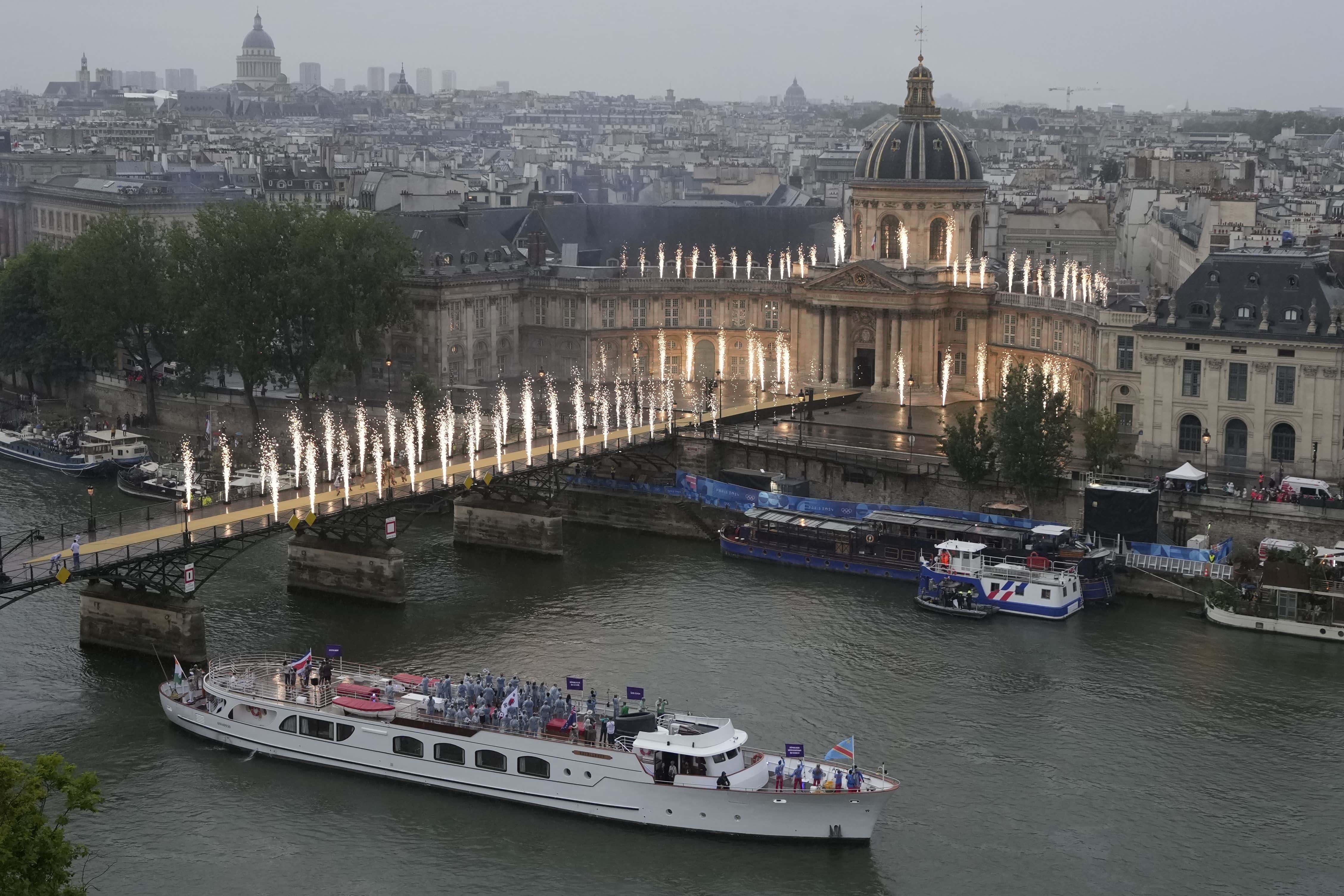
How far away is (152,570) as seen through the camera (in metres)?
65.4

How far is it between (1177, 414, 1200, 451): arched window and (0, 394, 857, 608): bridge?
65.7 ft

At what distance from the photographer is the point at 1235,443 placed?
81188 millimetres

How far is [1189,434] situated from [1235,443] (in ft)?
6.08

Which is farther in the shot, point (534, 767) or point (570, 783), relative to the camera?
point (534, 767)

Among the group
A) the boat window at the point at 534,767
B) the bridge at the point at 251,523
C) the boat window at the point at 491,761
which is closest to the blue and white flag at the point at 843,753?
the boat window at the point at 534,767

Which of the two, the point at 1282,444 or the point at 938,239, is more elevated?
the point at 938,239

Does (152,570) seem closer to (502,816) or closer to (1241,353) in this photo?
(502,816)

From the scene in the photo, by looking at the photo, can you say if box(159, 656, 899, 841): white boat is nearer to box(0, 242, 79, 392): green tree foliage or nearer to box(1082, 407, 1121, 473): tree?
box(1082, 407, 1121, 473): tree

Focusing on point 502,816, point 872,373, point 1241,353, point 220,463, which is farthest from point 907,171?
point 502,816

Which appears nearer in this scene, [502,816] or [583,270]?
[502,816]

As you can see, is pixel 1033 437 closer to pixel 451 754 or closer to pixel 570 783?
pixel 570 783

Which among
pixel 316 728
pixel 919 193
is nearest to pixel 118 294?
pixel 919 193

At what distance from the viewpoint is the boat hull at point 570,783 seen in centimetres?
5091

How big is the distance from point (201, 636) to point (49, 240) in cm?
8804
